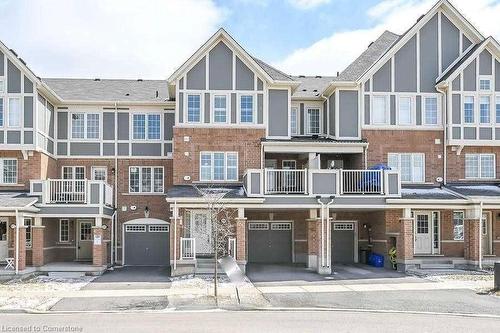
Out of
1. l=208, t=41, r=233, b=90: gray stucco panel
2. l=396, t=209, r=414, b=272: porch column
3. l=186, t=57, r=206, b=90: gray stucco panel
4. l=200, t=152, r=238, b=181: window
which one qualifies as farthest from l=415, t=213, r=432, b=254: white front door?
l=186, t=57, r=206, b=90: gray stucco panel

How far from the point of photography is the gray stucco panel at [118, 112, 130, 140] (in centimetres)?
3350

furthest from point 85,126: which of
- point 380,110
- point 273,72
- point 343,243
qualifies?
point 380,110

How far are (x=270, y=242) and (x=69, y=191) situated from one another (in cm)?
1045

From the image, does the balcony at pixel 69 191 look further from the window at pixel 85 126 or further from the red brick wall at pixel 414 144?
the red brick wall at pixel 414 144

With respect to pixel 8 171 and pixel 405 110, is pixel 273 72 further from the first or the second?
pixel 8 171

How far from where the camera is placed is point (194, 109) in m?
30.7

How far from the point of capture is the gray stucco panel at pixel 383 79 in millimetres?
31391

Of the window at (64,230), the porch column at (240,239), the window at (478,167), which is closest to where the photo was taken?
the porch column at (240,239)

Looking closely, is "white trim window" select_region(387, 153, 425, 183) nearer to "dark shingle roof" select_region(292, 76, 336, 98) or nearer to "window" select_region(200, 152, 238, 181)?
"dark shingle roof" select_region(292, 76, 336, 98)

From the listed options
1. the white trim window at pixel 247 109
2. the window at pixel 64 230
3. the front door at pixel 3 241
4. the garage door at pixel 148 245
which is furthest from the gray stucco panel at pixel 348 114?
the front door at pixel 3 241

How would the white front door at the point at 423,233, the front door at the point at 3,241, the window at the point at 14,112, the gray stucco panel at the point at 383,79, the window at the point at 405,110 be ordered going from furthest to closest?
1. the window at the point at 405,110
2. the gray stucco panel at the point at 383,79
3. the white front door at the point at 423,233
4. the front door at the point at 3,241
5. the window at the point at 14,112

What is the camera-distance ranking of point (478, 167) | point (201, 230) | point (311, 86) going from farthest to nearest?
point (311, 86)
point (478, 167)
point (201, 230)

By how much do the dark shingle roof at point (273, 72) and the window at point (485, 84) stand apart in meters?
9.44

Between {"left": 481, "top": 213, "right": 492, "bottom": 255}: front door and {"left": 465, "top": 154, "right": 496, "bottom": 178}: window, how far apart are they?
208cm
